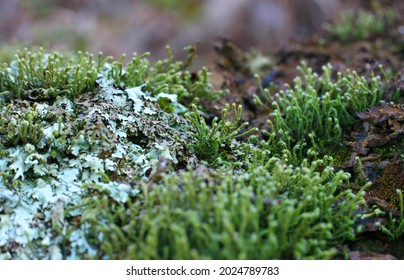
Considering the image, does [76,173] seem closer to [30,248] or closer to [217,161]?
[30,248]

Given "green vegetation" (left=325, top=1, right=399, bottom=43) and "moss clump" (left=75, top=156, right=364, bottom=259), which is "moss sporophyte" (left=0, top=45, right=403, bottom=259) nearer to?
"moss clump" (left=75, top=156, right=364, bottom=259)

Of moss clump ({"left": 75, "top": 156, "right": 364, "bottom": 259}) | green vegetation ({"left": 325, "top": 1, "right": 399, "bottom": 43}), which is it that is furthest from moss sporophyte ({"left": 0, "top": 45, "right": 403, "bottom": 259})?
green vegetation ({"left": 325, "top": 1, "right": 399, "bottom": 43})

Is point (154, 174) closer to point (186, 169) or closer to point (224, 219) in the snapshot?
point (186, 169)

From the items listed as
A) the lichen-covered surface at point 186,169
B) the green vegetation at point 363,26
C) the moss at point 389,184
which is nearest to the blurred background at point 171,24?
the green vegetation at point 363,26

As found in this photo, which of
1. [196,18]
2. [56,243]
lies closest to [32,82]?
[56,243]

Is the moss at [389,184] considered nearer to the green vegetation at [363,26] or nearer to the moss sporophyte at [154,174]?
the moss sporophyte at [154,174]
